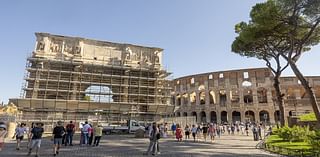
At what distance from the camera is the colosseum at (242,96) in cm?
4350

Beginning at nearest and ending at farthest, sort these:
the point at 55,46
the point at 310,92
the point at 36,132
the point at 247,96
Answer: the point at 36,132 < the point at 310,92 < the point at 55,46 < the point at 247,96

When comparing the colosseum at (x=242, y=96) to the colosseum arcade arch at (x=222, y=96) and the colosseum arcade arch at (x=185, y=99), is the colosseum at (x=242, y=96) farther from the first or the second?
the colosseum arcade arch at (x=185, y=99)

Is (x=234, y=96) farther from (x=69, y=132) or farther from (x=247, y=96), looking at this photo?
(x=69, y=132)

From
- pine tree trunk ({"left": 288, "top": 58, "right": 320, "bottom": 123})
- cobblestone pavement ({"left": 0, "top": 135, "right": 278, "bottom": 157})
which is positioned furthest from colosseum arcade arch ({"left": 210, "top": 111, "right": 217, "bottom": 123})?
cobblestone pavement ({"left": 0, "top": 135, "right": 278, "bottom": 157})

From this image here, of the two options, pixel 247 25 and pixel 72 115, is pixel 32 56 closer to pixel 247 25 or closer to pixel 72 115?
pixel 72 115

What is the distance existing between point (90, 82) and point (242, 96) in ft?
98.3

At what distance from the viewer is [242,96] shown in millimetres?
44219

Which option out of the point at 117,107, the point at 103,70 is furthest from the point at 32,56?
the point at 117,107

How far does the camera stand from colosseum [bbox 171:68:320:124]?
143 ft

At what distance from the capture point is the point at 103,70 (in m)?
31.7

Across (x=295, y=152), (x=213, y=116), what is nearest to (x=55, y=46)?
(x=295, y=152)

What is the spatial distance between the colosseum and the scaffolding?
14918 mm

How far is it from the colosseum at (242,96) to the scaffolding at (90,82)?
14.9 metres

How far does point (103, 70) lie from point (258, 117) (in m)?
31.3
